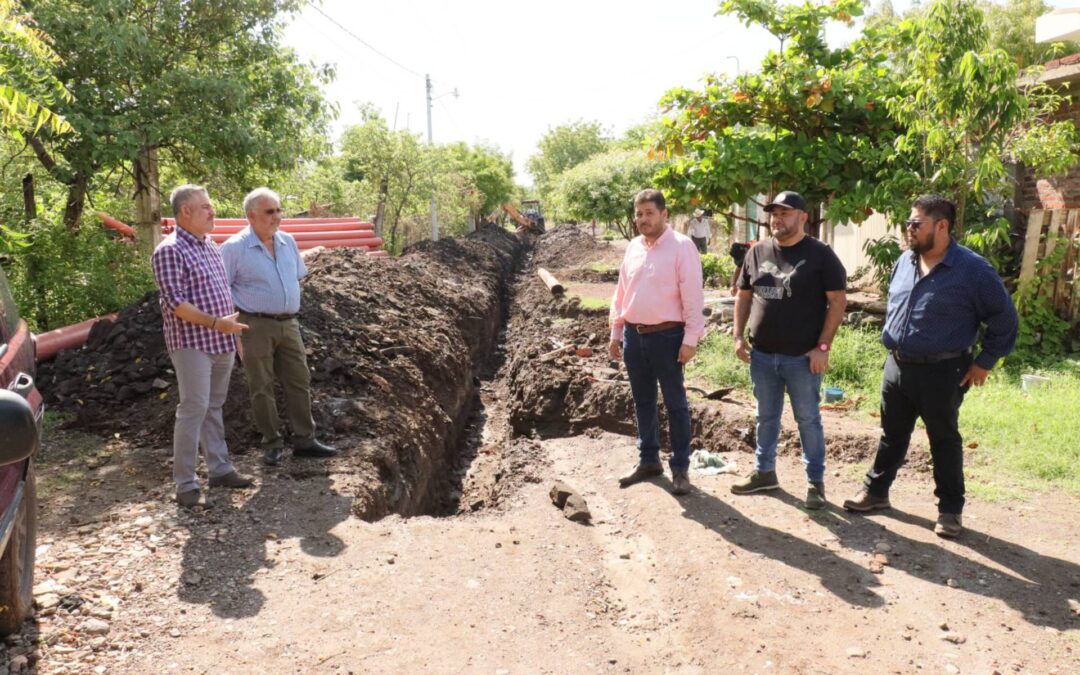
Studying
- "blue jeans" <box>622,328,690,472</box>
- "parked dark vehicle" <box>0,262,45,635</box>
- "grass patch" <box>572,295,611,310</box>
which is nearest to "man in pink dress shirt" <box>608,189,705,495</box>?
"blue jeans" <box>622,328,690,472</box>

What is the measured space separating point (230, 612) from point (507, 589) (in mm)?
1311

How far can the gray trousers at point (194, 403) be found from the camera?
4.45m

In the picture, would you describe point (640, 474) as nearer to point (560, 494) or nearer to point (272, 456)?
point (560, 494)

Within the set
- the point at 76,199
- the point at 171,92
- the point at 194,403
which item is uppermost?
the point at 171,92

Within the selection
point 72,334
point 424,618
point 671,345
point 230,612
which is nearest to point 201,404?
point 230,612

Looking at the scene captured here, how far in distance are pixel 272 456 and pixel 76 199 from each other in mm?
7828

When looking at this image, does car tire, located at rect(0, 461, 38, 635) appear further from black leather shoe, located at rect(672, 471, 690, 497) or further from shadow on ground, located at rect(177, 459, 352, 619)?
black leather shoe, located at rect(672, 471, 690, 497)

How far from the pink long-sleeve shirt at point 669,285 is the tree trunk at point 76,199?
9041 millimetres

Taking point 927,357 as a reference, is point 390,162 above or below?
above

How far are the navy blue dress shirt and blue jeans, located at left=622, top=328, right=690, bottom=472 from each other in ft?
4.47

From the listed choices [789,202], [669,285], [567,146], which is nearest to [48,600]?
[669,285]

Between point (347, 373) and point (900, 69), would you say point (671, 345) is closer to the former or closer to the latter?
point (347, 373)

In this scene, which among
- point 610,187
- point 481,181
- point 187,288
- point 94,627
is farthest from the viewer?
point 481,181

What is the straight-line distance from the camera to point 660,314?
15.7 feet
